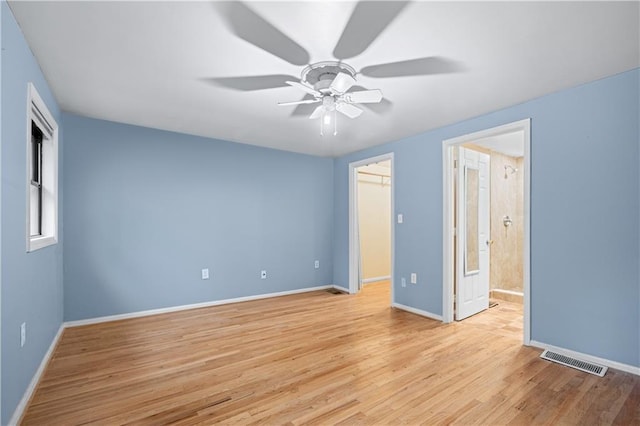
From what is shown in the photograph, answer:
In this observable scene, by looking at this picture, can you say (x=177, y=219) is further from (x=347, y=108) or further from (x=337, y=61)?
(x=337, y=61)

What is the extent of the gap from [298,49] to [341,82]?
356 mm

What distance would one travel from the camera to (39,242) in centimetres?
238

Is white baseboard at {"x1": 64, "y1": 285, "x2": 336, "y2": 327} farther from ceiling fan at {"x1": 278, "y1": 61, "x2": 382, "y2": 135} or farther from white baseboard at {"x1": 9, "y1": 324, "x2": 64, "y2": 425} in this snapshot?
ceiling fan at {"x1": 278, "y1": 61, "x2": 382, "y2": 135}

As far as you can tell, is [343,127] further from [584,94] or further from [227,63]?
[584,94]

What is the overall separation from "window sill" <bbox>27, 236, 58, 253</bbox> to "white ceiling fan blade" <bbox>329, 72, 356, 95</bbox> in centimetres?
233

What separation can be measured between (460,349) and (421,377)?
0.74 meters

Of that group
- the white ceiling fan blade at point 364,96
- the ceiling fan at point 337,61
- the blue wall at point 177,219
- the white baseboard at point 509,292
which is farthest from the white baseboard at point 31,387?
the white baseboard at point 509,292

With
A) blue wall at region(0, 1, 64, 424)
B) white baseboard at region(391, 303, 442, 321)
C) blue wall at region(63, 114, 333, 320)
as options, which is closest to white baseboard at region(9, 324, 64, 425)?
blue wall at region(0, 1, 64, 424)

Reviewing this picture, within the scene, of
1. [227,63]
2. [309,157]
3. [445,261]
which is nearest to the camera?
[227,63]

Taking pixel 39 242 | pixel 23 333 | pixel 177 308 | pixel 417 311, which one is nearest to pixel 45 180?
pixel 39 242

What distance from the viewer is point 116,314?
363 centimetres

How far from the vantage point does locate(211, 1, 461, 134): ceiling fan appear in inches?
67.2

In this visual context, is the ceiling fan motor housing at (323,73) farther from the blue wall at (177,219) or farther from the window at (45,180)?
the blue wall at (177,219)

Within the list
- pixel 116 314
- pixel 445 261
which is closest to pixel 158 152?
pixel 116 314
